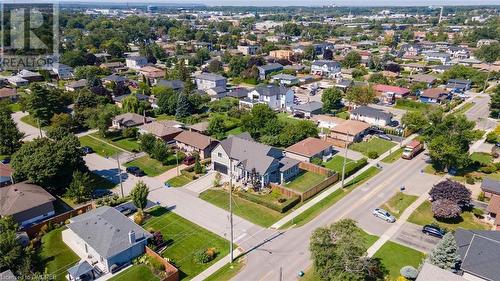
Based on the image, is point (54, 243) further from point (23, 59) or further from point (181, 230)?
point (23, 59)

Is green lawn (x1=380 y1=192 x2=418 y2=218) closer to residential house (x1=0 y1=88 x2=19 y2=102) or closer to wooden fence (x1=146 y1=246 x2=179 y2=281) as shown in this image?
wooden fence (x1=146 y1=246 x2=179 y2=281)

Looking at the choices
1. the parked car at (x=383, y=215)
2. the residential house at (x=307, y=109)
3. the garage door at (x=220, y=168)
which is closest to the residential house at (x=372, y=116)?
the residential house at (x=307, y=109)

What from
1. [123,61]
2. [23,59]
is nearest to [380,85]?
[123,61]

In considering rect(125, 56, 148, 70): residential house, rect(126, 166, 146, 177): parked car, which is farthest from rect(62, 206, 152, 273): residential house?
rect(125, 56, 148, 70): residential house

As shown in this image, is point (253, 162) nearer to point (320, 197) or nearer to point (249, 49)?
point (320, 197)

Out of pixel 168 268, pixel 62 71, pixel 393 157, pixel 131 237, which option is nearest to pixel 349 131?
pixel 393 157

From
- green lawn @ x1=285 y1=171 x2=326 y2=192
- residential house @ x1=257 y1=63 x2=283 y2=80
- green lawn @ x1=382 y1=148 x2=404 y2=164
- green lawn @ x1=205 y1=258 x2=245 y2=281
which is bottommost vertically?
green lawn @ x1=205 y1=258 x2=245 y2=281
